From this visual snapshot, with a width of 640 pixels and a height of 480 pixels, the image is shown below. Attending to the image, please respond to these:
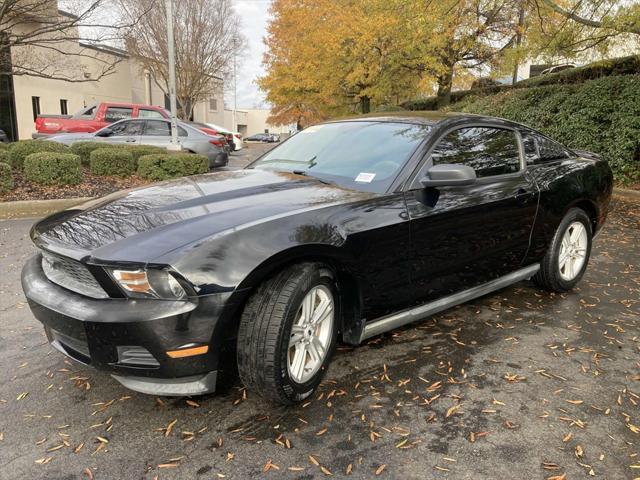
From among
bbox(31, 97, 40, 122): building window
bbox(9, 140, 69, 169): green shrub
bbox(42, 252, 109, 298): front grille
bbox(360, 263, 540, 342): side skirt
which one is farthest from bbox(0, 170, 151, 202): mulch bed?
bbox(31, 97, 40, 122): building window

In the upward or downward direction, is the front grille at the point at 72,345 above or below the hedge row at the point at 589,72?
below

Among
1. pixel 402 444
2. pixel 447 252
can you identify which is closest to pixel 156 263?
pixel 402 444

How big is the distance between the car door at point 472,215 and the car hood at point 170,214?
0.51 metres

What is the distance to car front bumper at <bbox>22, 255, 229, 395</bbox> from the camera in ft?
7.23

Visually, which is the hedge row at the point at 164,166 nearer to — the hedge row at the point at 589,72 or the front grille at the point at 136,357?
the front grille at the point at 136,357

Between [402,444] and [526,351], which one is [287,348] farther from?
[526,351]

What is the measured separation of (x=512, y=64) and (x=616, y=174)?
3773mm

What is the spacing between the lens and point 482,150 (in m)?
3.74

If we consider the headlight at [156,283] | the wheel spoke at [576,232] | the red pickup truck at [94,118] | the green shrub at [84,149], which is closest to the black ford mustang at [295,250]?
the headlight at [156,283]

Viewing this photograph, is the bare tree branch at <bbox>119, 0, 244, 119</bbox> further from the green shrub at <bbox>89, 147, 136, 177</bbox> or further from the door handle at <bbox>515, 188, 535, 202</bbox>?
the door handle at <bbox>515, 188, 535, 202</bbox>

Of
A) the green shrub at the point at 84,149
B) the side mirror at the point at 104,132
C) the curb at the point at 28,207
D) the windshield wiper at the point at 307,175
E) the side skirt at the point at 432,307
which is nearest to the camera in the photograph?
the side skirt at the point at 432,307

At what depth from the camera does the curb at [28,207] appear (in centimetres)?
796

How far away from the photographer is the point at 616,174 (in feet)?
33.6

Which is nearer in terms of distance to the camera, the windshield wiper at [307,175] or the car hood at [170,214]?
the car hood at [170,214]
